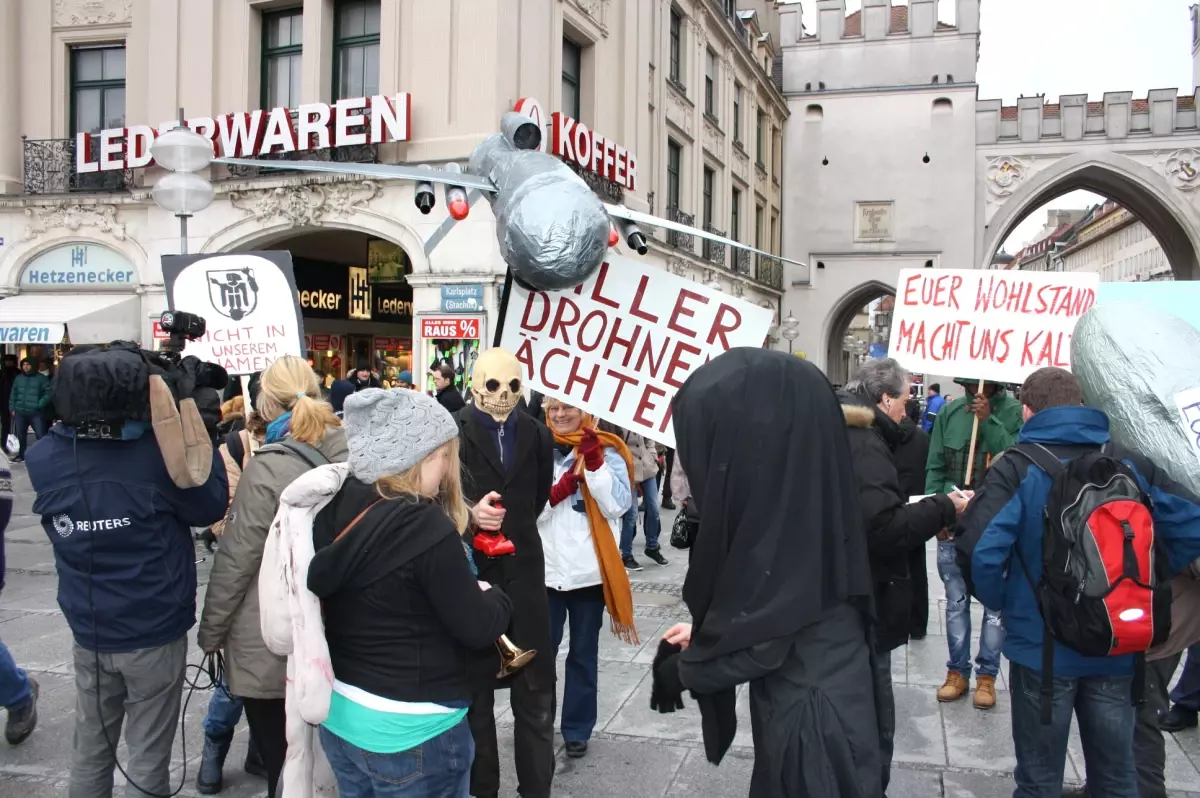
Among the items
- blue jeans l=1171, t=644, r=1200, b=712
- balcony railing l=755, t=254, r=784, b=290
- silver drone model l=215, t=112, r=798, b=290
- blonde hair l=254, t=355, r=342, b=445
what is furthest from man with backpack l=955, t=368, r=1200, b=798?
balcony railing l=755, t=254, r=784, b=290

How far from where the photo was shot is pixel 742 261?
1097 inches

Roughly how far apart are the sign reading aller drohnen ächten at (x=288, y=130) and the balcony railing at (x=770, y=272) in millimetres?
16936

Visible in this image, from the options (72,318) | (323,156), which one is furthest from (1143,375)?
(72,318)

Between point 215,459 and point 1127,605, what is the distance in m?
3.15

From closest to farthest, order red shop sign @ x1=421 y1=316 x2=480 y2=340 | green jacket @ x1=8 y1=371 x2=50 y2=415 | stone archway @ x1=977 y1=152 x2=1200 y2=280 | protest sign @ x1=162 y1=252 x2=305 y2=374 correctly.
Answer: protest sign @ x1=162 y1=252 x2=305 y2=374 → red shop sign @ x1=421 y1=316 x2=480 y2=340 → green jacket @ x1=8 y1=371 x2=50 y2=415 → stone archway @ x1=977 y1=152 x2=1200 y2=280

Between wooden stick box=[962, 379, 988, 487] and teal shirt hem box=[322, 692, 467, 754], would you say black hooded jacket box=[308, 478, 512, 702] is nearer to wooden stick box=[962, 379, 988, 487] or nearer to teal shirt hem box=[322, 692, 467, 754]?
teal shirt hem box=[322, 692, 467, 754]

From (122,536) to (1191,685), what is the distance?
4898 millimetres

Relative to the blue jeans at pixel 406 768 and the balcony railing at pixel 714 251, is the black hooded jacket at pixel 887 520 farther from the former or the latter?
the balcony railing at pixel 714 251

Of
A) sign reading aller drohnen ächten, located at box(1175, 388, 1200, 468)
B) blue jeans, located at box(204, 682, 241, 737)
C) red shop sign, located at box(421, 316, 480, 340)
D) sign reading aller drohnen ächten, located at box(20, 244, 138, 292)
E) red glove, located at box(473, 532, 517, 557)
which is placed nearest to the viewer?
red glove, located at box(473, 532, 517, 557)

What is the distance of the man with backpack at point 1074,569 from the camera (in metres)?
2.94

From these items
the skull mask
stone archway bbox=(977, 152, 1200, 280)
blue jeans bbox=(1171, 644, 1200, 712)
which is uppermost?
stone archway bbox=(977, 152, 1200, 280)

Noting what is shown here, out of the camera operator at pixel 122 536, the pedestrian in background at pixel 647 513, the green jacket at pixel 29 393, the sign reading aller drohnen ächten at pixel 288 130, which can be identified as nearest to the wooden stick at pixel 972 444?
the pedestrian in background at pixel 647 513

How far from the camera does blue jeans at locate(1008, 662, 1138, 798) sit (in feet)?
10.3

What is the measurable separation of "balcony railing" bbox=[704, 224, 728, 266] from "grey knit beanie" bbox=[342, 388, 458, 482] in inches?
854
